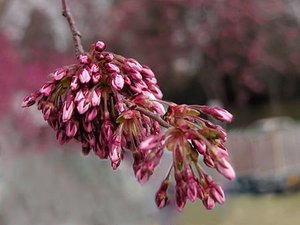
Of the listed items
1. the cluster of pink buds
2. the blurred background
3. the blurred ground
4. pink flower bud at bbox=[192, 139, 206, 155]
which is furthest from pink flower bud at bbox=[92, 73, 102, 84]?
the blurred ground

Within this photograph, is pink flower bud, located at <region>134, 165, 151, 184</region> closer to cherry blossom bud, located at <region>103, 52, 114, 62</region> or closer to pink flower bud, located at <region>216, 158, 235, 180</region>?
pink flower bud, located at <region>216, 158, 235, 180</region>

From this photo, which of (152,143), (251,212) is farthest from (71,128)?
(251,212)

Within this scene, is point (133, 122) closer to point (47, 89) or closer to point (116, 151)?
point (116, 151)

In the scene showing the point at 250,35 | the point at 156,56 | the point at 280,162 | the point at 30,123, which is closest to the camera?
the point at 30,123

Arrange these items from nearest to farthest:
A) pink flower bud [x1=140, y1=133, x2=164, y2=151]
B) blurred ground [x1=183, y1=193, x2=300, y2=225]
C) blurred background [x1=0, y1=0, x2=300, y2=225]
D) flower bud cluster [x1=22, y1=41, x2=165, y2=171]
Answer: pink flower bud [x1=140, y1=133, x2=164, y2=151] < flower bud cluster [x1=22, y1=41, x2=165, y2=171] < blurred background [x1=0, y1=0, x2=300, y2=225] < blurred ground [x1=183, y1=193, x2=300, y2=225]

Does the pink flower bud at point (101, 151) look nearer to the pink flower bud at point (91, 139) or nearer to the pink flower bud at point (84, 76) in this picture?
the pink flower bud at point (91, 139)

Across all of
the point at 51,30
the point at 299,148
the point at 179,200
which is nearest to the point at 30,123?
the point at 51,30

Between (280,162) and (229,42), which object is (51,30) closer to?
(229,42)
